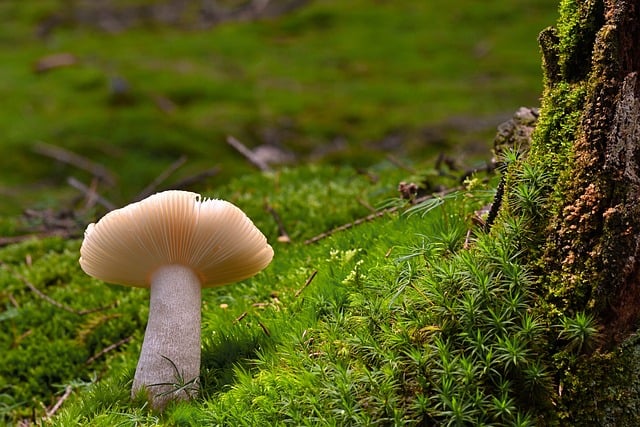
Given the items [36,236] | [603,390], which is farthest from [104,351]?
[603,390]

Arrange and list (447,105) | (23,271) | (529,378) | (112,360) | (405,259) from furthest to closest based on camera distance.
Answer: (447,105) → (23,271) → (112,360) → (405,259) → (529,378)

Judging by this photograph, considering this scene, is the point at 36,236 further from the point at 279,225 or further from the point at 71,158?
the point at 71,158

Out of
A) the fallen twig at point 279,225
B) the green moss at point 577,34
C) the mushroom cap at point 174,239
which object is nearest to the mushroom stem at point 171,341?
the mushroom cap at point 174,239

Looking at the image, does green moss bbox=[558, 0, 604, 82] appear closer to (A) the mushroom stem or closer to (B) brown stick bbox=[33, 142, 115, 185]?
(A) the mushroom stem

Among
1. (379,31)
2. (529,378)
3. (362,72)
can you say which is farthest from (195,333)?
(379,31)

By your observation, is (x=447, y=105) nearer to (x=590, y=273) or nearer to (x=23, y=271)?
(x=23, y=271)

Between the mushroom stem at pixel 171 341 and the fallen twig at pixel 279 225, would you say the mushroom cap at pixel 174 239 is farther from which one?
the fallen twig at pixel 279 225

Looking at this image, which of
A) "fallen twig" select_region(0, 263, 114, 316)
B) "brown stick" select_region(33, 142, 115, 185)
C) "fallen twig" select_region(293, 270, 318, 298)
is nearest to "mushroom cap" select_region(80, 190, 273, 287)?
"fallen twig" select_region(293, 270, 318, 298)
